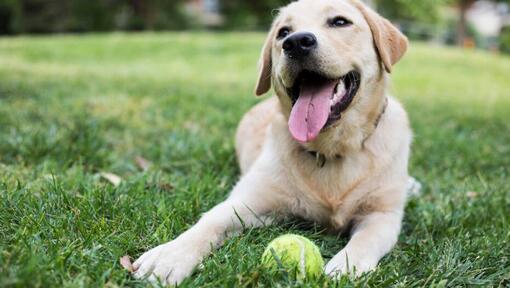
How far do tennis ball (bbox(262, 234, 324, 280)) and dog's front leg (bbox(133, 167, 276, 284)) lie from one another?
0.36 metres

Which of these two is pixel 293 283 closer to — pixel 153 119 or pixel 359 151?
A: pixel 359 151

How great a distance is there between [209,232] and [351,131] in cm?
113

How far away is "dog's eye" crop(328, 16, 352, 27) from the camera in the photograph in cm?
342

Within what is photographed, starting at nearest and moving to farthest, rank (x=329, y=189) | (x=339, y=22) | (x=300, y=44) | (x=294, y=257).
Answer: (x=294, y=257) < (x=300, y=44) < (x=329, y=189) < (x=339, y=22)

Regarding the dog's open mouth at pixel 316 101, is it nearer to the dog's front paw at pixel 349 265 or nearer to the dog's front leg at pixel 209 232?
the dog's front leg at pixel 209 232

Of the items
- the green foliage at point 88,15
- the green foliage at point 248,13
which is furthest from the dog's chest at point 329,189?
the green foliage at point 248,13

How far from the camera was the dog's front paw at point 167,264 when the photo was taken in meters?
2.40

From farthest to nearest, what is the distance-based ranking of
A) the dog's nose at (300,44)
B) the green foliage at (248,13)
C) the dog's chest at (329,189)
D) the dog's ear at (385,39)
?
the green foliage at (248,13) → the dog's ear at (385,39) → the dog's chest at (329,189) → the dog's nose at (300,44)

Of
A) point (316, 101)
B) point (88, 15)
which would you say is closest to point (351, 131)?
point (316, 101)

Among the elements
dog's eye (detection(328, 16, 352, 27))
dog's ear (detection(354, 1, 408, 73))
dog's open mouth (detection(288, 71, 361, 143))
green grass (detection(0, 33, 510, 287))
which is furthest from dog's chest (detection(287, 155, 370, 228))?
dog's eye (detection(328, 16, 352, 27))

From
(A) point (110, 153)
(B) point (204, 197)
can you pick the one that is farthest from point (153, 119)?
(B) point (204, 197)

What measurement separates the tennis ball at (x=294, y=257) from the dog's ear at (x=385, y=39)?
142 centimetres

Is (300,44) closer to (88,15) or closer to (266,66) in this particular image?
(266,66)

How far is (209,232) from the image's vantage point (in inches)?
111
